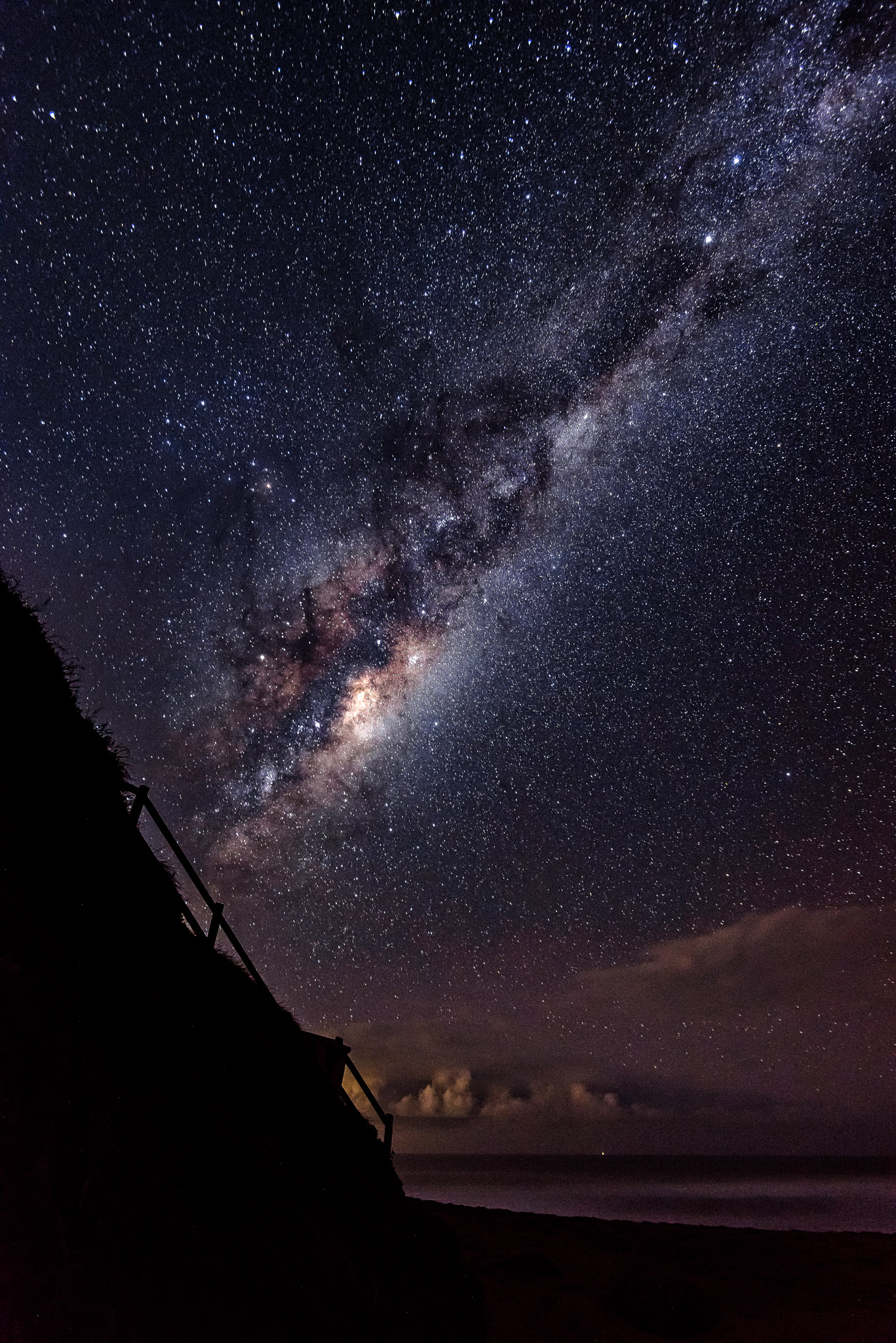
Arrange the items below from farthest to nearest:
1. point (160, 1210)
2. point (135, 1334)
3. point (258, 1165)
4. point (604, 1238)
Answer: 1. point (604, 1238)
2. point (258, 1165)
3. point (160, 1210)
4. point (135, 1334)

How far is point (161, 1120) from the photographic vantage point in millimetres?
6684

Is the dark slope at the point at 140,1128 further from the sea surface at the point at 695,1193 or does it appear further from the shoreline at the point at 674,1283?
the sea surface at the point at 695,1193

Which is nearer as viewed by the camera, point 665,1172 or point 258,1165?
point 258,1165

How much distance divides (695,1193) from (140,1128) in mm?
107293

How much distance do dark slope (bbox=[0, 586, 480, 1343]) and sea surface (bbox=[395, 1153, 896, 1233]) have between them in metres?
32.3

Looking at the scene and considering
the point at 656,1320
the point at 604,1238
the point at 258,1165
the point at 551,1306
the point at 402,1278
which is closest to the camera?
the point at 258,1165

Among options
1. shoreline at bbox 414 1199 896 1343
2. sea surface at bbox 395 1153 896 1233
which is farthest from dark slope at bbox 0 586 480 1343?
sea surface at bbox 395 1153 896 1233

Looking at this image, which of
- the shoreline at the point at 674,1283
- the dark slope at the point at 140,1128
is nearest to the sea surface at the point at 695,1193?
the shoreline at the point at 674,1283

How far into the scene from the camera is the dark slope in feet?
18.6

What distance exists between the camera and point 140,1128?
254 inches

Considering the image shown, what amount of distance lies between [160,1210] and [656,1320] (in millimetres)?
12511

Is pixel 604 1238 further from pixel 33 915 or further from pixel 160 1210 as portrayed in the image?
pixel 33 915

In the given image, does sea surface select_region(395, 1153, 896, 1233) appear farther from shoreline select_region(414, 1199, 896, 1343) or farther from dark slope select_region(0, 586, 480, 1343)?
dark slope select_region(0, 586, 480, 1343)

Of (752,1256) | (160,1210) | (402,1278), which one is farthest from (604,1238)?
(160,1210)
